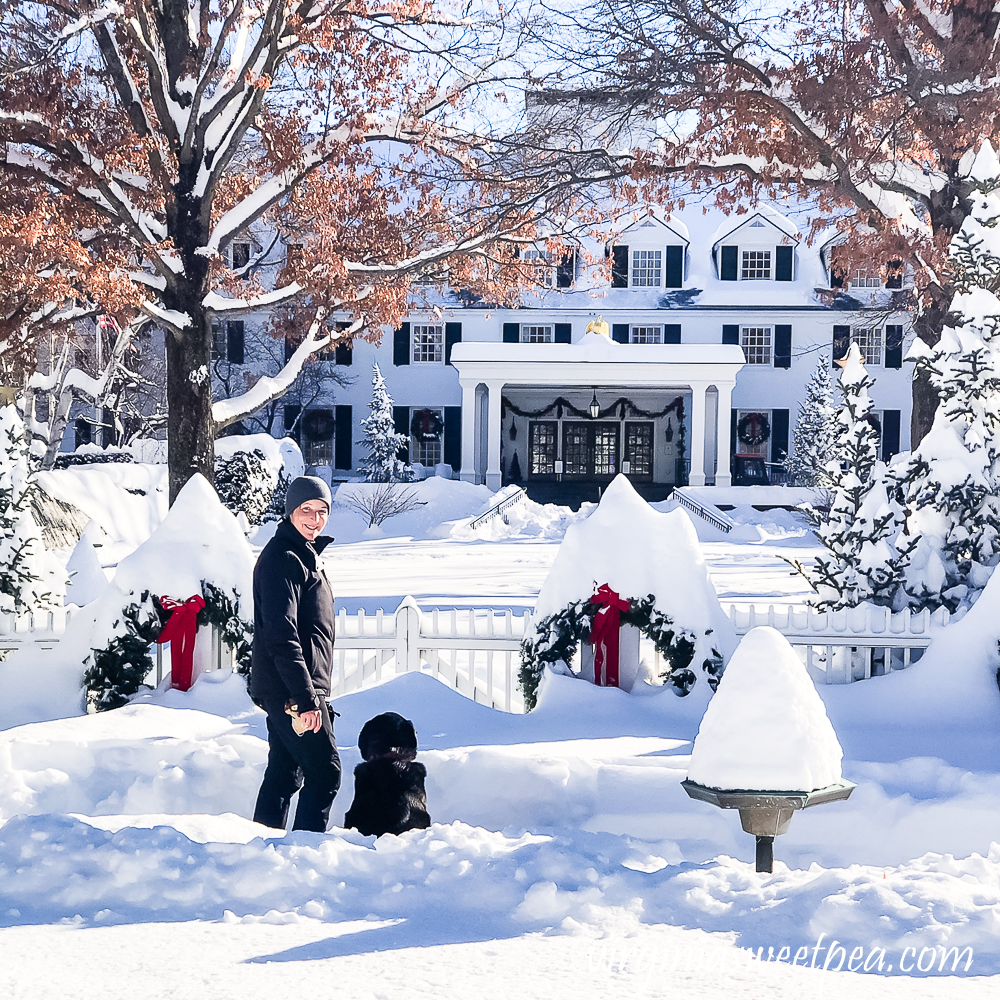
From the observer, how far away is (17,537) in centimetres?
862

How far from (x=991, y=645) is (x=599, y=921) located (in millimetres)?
4963

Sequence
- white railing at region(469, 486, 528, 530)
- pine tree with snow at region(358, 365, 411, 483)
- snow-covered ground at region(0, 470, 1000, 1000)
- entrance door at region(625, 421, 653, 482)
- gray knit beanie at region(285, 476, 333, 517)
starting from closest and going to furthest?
snow-covered ground at region(0, 470, 1000, 1000)
gray knit beanie at region(285, 476, 333, 517)
white railing at region(469, 486, 528, 530)
pine tree with snow at region(358, 365, 411, 483)
entrance door at region(625, 421, 653, 482)

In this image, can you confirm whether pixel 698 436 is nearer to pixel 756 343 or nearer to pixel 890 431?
pixel 756 343

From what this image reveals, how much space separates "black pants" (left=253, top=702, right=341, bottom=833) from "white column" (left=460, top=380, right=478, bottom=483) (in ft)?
91.5

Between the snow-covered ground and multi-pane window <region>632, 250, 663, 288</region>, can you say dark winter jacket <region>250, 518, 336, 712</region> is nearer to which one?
the snow-covered ground

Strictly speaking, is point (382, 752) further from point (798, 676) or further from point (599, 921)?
point (798, 676)

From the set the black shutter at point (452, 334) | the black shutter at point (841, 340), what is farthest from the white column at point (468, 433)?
the black shutter at point (841, 340)

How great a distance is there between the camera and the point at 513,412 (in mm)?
36750

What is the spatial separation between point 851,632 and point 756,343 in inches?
1159

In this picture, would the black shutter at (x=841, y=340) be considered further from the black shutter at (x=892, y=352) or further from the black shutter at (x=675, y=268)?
the black shutter at (x=675, y=268)

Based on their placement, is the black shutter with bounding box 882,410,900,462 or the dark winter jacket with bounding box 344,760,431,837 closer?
the dark winter jacket with bounding box 344,760,431,837

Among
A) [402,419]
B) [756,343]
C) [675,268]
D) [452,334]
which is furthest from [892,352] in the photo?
[402,419]

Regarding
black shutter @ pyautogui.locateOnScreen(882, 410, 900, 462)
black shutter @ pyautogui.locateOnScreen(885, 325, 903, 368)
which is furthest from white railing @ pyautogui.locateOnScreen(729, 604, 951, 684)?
black shutter @ pyautogui.locateOnScreen(885, 325, 903, 368)

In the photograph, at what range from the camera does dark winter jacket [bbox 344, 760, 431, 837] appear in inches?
184
